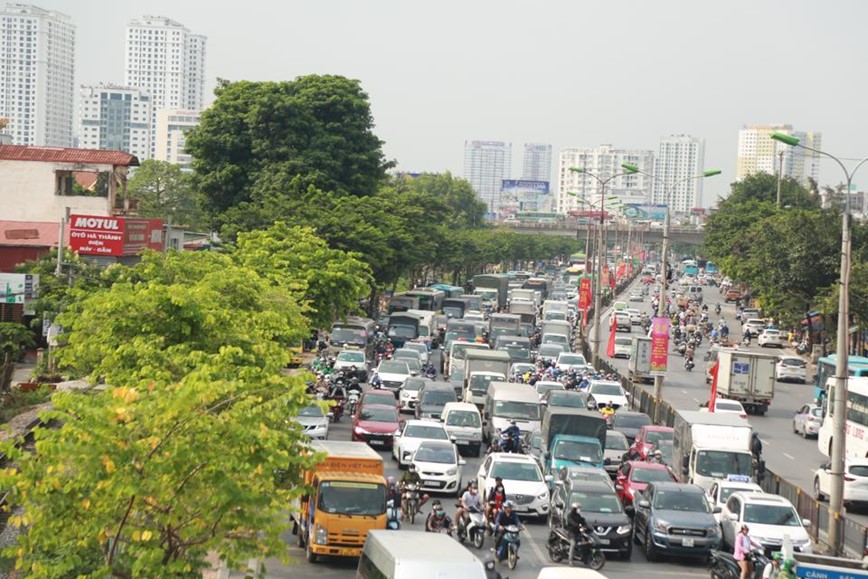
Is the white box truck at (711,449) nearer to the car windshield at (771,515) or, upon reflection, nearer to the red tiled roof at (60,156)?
the car windshield at (771,515)

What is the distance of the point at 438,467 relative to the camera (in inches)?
1143

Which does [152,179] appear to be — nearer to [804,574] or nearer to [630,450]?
[630,450]

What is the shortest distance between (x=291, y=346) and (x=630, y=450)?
41.4 ft

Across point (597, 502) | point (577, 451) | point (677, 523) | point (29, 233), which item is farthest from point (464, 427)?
point (29, 233)

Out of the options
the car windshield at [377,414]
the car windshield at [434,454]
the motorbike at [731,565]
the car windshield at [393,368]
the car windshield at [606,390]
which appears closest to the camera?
the motorbike at [731,565]

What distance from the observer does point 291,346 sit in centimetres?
4231

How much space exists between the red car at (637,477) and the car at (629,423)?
916 cm

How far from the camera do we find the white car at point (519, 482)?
27.1m

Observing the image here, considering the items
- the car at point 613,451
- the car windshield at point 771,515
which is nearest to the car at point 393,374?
the car at point 613,451

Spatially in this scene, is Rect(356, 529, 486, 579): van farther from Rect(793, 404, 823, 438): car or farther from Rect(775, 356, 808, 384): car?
Rect(775, 356, 808, 384): car

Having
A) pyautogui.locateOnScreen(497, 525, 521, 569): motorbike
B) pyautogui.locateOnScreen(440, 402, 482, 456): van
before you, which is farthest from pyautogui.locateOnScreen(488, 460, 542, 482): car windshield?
pyautogui.locateOnScreen(440, 402, 482, 456): van

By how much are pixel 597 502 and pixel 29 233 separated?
32.2 metres

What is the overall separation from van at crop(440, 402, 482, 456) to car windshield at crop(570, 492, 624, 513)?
1040cm

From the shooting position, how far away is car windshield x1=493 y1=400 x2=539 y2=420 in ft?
121
